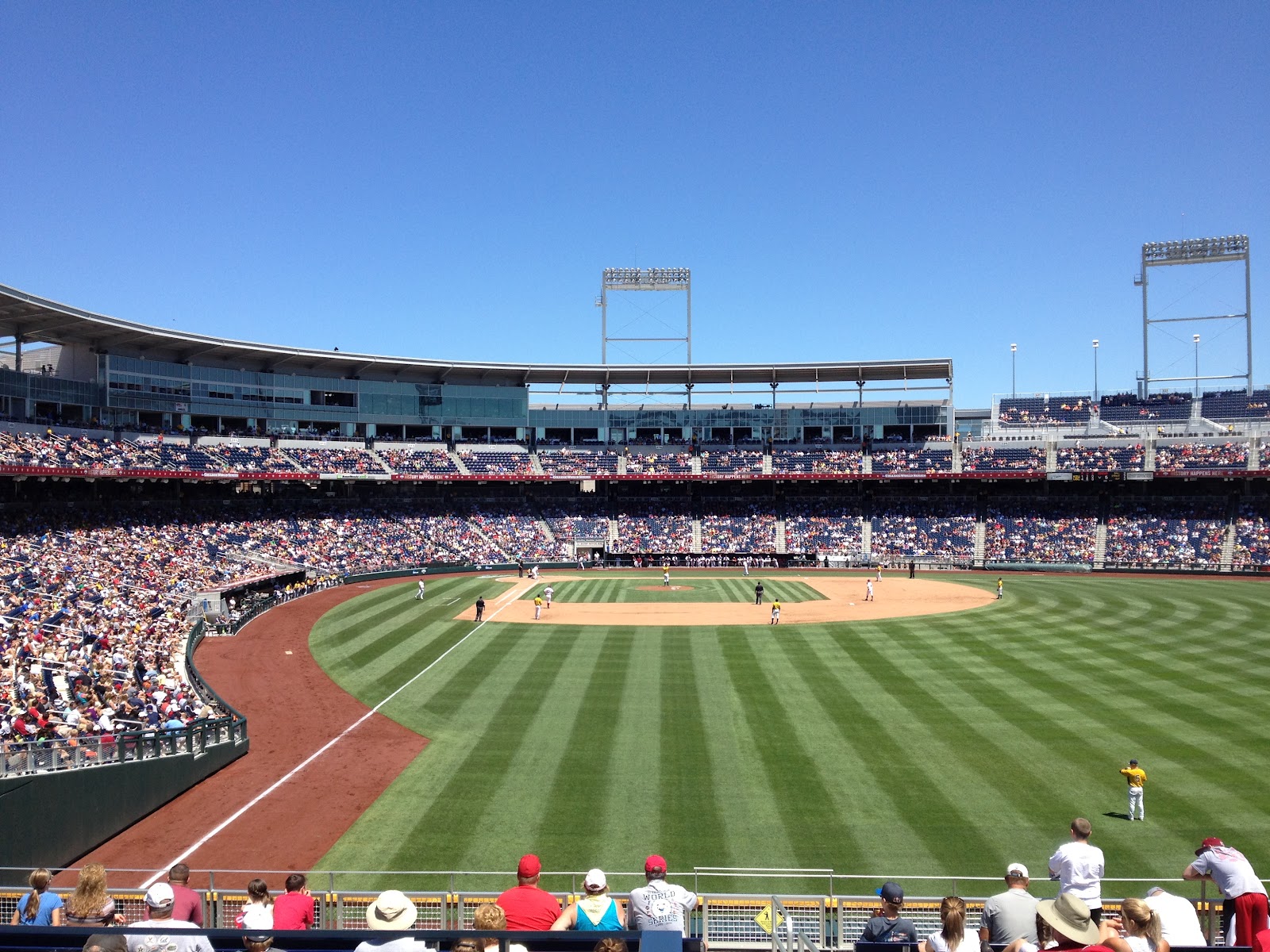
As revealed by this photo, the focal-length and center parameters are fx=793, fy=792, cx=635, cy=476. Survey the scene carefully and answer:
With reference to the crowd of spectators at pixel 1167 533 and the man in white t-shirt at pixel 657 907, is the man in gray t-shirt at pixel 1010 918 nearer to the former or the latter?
the man in white t-shirt at pixel 657 907

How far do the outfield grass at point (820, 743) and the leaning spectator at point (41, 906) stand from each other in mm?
6876

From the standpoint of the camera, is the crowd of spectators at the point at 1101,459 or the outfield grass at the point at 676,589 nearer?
the outfield grass at the point at 676,589

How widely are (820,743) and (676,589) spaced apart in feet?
101

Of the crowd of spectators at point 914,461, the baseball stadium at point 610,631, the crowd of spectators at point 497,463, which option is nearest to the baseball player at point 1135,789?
the baseball stadium at point 610,631

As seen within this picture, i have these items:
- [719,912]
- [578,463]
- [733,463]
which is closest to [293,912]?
[719,912]

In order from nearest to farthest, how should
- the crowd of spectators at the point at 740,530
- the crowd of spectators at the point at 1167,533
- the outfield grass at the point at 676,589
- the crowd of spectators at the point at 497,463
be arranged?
1. the outfield grass at the point at 676,589
2. the crowd of spectators at the point at 1167,533
3. the crowd of spectators at the point at 740,530
4. the crowd of spectators at the point at 497,463

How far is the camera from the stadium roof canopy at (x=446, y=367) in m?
55.9

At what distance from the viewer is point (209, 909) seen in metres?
10.5

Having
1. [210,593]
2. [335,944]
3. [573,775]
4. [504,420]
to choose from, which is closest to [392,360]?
[504,420]

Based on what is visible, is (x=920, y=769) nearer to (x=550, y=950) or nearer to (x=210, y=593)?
(x=550, y=950)

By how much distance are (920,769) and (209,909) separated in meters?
14.6

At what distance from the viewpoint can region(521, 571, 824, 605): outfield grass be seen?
4666 cm

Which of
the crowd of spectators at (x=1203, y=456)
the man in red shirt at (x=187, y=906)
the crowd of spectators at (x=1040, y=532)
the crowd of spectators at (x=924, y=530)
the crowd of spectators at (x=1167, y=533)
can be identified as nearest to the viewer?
the man in red shirt at (x=187, y=906)

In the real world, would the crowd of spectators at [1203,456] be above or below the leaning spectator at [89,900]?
above
